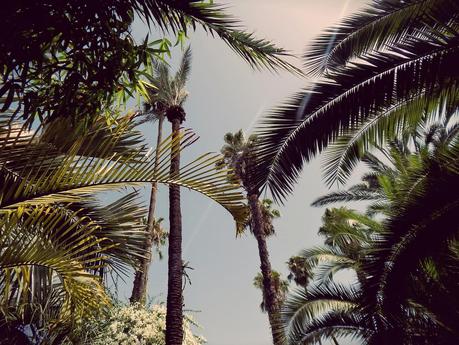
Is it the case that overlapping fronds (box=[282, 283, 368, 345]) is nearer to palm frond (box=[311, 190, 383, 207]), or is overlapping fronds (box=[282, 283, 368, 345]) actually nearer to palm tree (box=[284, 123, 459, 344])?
palm tree (box=[284, 123, 459, 344])

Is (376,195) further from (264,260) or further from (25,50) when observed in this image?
(25,50)

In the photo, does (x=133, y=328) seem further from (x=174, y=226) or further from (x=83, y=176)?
(x=83, y=176)

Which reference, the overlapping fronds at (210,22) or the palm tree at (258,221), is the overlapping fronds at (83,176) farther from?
the palm tree at (258,221)

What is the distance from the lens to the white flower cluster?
10.3 m

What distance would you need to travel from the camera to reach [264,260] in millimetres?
15836

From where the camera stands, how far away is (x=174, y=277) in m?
8.94

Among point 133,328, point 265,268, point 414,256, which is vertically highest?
point 265,268

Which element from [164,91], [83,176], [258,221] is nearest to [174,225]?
[164,91]

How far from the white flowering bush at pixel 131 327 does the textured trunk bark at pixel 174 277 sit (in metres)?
2.71

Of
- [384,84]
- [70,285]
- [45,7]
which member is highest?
[384,84]

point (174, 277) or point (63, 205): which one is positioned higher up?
point (174, 277)

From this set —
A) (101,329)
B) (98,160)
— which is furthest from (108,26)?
(101,329)

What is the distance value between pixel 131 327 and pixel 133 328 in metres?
0.17

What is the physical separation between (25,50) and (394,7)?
535 centimetres
